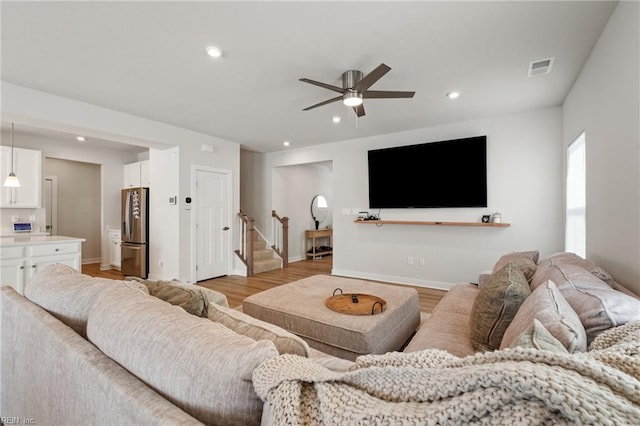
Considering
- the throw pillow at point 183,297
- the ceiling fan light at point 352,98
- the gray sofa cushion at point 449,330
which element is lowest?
the gray sofa cushion at point 449,330

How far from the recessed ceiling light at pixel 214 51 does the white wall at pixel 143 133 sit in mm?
2195

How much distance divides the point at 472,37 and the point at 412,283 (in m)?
3.48

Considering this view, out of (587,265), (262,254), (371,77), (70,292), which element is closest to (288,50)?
(371,77)

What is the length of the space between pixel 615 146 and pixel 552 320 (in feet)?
5.16

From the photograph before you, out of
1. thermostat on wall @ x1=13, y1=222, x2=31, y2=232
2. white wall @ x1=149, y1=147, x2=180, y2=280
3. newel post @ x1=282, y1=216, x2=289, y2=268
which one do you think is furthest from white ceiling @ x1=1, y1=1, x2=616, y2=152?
newel post @ x1=282, y1=216, x2=289, y2=268

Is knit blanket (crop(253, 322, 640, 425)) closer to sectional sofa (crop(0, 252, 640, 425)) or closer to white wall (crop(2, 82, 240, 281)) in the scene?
sectional sofa (crop(0, 252, 640, 425))

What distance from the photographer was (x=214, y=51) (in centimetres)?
222

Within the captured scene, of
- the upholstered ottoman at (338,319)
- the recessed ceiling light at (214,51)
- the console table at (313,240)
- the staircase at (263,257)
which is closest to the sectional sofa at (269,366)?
the upholstered ottoman at (338,319)

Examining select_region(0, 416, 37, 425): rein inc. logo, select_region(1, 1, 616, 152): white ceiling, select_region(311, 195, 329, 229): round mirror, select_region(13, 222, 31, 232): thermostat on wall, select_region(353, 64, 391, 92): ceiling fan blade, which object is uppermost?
select_region(1, 1, 616, 152): white ceiling

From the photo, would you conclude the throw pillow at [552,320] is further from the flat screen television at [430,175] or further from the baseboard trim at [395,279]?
the baseboard trim at [395,279]

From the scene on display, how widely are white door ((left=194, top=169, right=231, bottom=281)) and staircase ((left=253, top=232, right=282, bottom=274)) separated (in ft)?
1.92

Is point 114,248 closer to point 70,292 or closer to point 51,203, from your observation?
point 51,203

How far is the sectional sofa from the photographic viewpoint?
1.53ft

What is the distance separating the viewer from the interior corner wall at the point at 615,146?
1.49m
